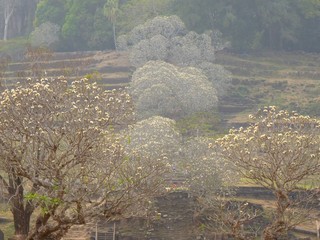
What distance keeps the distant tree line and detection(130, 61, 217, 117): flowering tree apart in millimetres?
16820

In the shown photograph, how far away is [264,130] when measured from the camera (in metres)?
15.9

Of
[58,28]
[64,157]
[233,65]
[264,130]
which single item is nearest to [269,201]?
[264,130]

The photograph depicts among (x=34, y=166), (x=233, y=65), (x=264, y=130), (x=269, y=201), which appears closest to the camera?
(x=34, y=166)

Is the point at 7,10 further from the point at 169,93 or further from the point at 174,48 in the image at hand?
the point at 169,93

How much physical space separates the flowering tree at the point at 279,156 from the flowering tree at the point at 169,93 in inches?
796

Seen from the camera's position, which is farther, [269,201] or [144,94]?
[144,94]

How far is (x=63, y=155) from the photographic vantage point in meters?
12.3

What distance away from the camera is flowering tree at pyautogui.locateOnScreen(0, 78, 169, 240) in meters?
12.1

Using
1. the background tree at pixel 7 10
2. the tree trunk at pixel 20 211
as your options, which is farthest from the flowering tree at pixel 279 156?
the background tree at pixel 7 10

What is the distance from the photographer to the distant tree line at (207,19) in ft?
177

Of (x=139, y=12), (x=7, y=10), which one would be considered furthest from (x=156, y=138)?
(x=7, y=10)

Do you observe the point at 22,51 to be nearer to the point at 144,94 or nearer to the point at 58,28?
the point at 58,28

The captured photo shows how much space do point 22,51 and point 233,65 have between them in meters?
20.2

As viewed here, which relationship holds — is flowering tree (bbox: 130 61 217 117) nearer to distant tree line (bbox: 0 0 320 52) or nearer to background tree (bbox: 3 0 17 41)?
distant tree line (bbox: 0 0 320 52)
